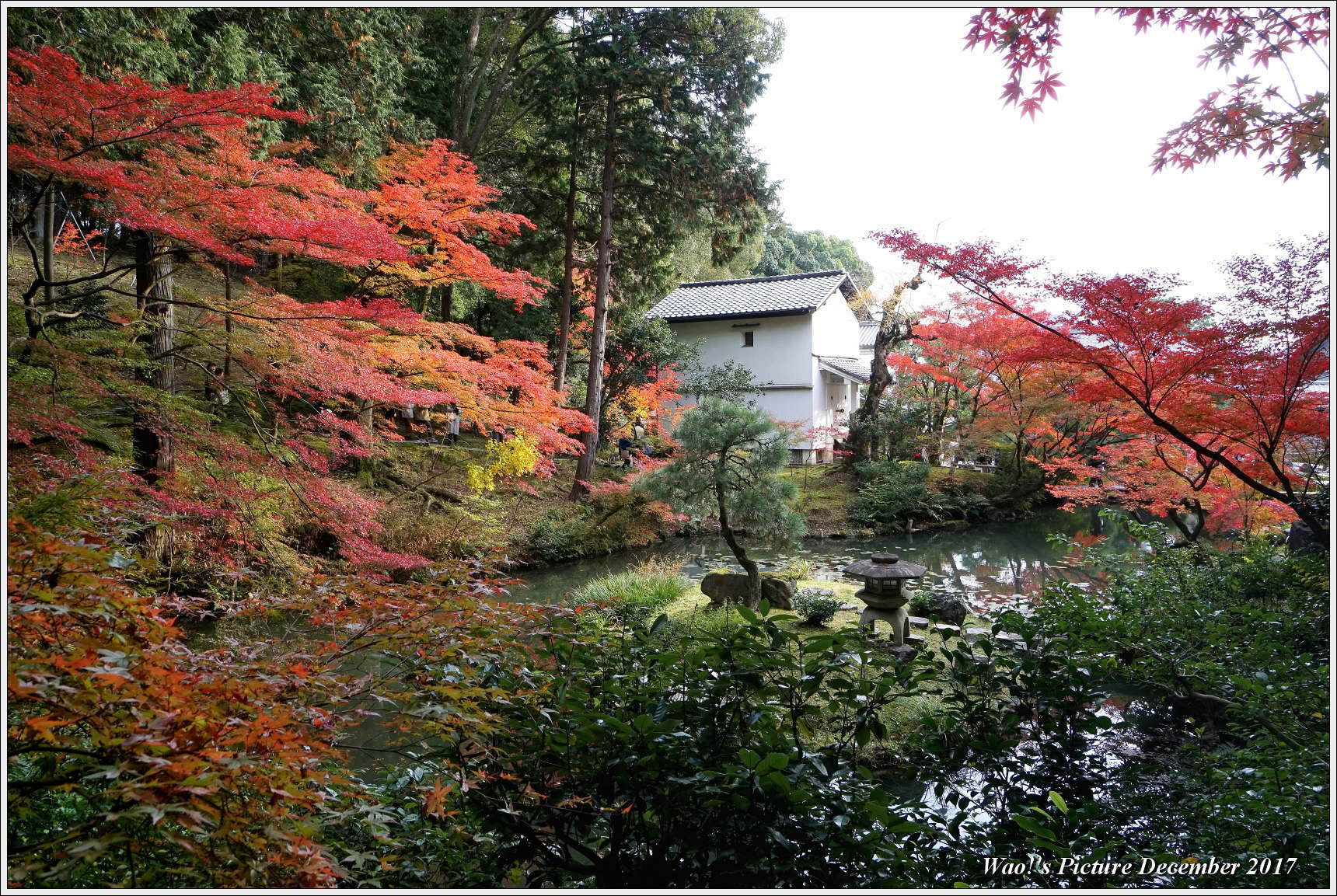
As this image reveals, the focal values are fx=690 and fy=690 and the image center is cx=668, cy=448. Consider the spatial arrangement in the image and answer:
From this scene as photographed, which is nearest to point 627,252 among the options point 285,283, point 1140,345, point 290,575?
point 285,283

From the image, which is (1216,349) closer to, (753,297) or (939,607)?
(939,607)

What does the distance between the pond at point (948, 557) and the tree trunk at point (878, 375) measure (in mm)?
2845

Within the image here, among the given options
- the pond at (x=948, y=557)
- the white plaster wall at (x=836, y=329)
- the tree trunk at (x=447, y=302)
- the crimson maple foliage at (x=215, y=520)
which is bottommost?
the pond at (x=948, y=557)

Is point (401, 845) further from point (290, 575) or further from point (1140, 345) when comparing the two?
point (290, 575)

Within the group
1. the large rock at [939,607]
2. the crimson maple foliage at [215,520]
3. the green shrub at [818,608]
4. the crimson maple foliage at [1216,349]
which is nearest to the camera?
the crimson maple foliage at [215,520]

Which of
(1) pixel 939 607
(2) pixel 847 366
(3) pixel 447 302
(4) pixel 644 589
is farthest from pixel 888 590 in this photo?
(2) pixel 847 366

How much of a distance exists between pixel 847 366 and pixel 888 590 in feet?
50.4

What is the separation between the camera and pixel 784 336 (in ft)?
61.1

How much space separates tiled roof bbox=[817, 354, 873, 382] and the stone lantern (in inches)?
497

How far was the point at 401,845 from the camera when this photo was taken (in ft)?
6.67

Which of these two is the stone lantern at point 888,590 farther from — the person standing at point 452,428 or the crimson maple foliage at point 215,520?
the person standing at point 452,428

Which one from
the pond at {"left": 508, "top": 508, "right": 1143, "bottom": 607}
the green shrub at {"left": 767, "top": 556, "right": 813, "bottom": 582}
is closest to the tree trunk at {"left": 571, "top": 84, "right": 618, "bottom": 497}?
the pond at {"left": 508, "top": 508, "right": 1143, "bottom": 607}

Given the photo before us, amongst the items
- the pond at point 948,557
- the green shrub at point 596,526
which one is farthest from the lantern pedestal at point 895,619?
the green shrub at point 596,526

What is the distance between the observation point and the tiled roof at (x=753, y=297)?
18.3m
